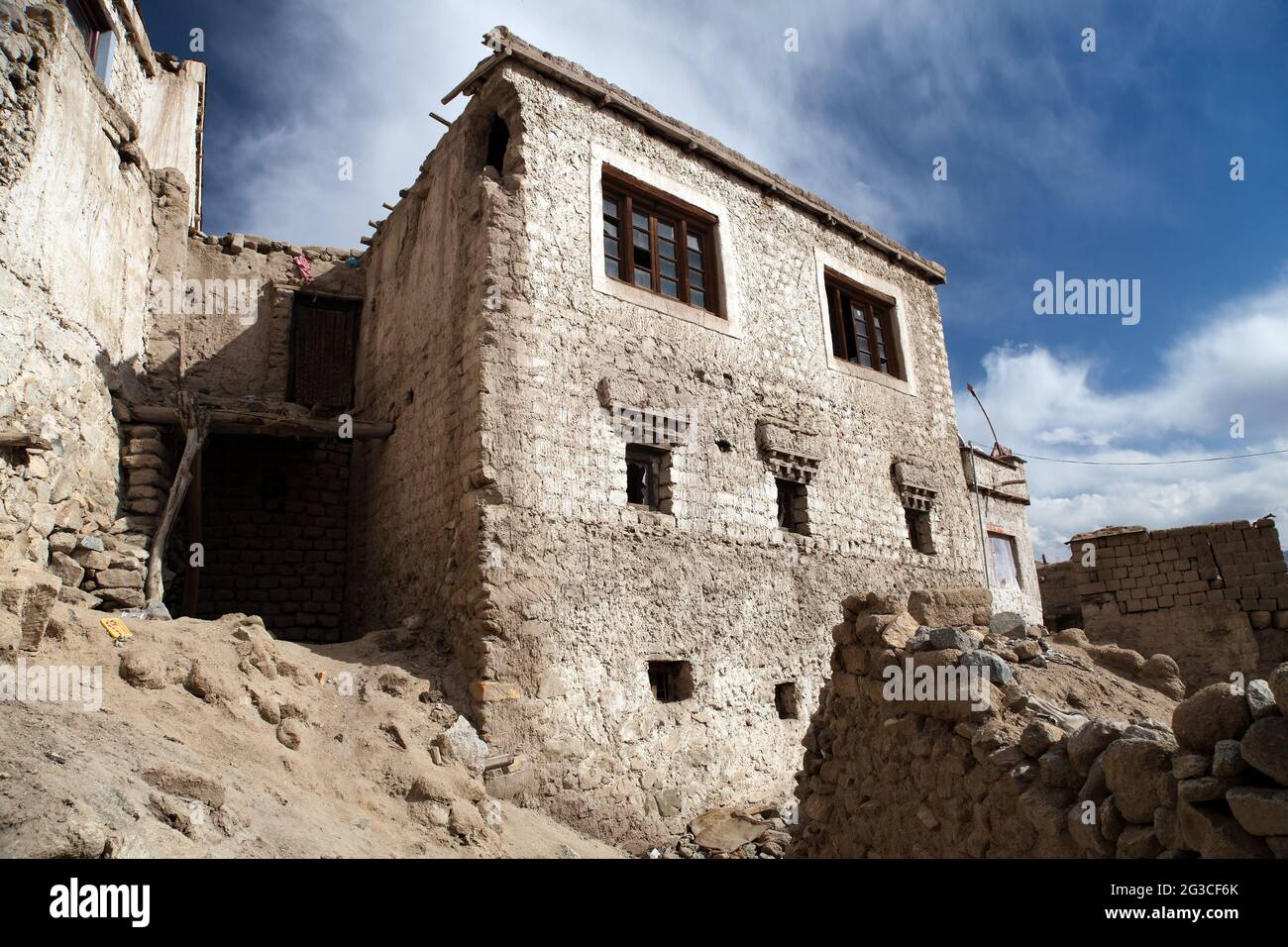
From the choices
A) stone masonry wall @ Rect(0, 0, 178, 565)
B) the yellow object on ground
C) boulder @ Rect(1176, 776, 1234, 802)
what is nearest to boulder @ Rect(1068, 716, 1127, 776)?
boulder @ Rect(1176, 776, 1234, 802)

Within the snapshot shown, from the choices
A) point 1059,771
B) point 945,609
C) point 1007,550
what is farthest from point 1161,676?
point 1007,550

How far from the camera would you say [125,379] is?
800 centimetres

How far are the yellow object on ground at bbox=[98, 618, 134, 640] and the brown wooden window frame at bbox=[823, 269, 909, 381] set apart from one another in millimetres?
8319

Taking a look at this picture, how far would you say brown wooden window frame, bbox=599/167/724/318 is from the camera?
8359 millimetres

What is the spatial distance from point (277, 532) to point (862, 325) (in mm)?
8188

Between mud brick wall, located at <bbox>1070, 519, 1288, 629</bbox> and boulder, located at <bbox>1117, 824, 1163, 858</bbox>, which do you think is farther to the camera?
mud brick wall, located at <bbox>1070, 519, 1288, 629</bbox>

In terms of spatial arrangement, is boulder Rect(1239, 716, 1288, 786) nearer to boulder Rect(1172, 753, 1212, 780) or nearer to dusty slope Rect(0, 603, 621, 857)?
boulder Rect(1172, 753, 1212, 780)

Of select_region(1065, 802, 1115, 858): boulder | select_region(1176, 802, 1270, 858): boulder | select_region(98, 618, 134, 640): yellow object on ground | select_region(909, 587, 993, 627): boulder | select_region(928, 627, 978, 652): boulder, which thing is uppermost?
select_region(98, 618, 134, 640): yellow object on ground

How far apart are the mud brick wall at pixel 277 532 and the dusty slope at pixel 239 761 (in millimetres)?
2891

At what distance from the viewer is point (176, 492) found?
7.36 metres

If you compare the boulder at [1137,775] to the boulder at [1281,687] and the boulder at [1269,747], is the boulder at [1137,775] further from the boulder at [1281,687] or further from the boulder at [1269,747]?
the boulder at [1281,687]

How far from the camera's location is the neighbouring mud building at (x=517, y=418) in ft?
21.0
